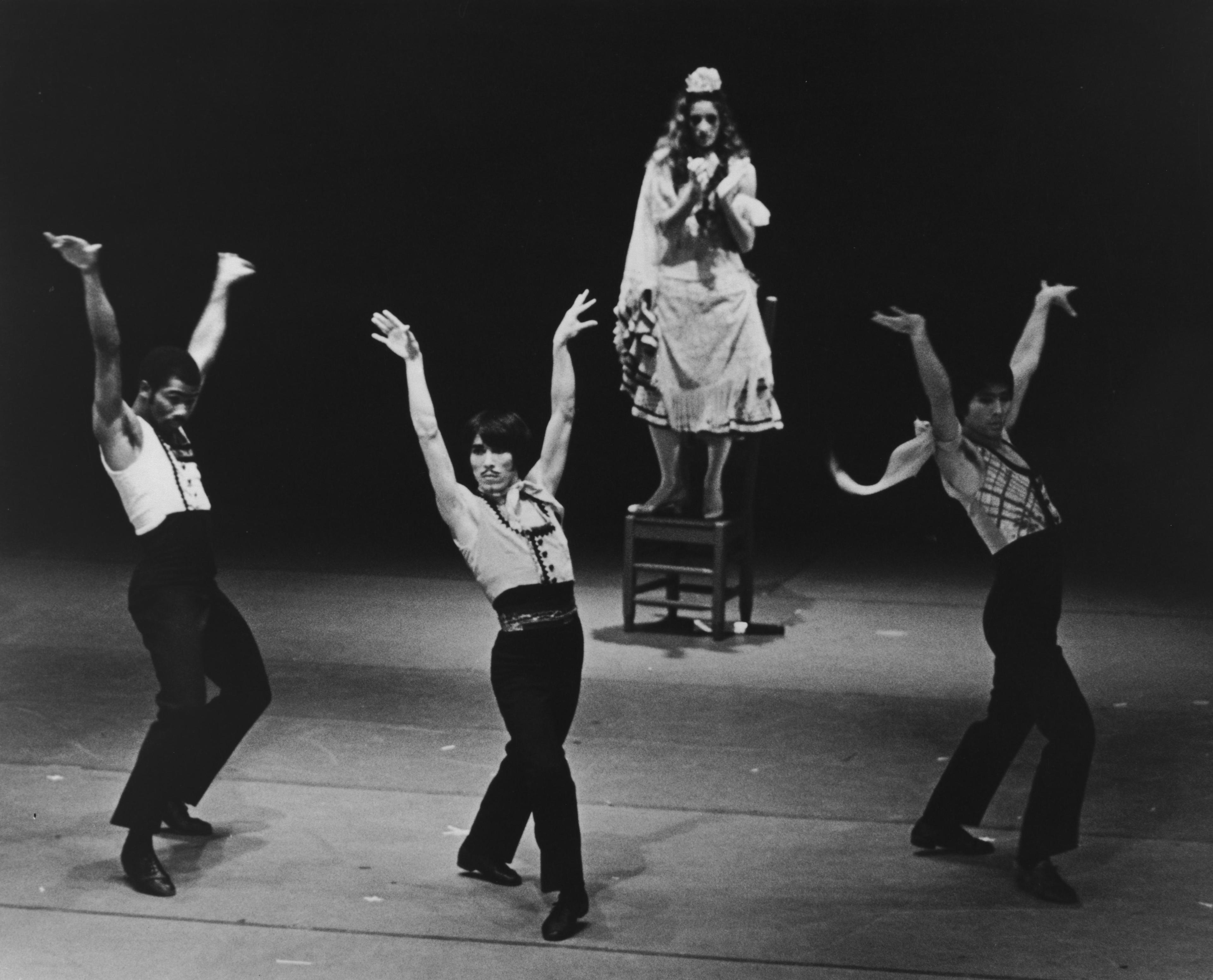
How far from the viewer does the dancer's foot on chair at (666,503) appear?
24.8ft

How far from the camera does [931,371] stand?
4.58m

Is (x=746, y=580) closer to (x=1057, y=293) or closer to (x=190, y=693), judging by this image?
(x=1057, y=293)

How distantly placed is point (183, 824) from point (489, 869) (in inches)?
36.5

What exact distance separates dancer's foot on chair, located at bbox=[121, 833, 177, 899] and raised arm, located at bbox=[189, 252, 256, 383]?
136cm

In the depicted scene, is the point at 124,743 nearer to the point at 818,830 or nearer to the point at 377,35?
the point at 818,830

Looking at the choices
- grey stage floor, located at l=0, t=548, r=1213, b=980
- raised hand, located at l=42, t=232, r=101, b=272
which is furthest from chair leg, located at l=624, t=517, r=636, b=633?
raised hand, located at l=42, t=232, r=101, b=272

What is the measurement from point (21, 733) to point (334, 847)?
1619mm

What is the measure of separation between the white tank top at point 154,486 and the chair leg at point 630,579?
289 centimetres

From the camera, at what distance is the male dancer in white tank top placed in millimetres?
4555

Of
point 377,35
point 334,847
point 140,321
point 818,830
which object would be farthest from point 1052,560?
point 140,321

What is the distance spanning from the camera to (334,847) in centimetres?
489

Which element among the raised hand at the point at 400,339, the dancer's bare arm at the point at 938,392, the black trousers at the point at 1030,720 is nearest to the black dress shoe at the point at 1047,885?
the black trousers at the point at 1030,720

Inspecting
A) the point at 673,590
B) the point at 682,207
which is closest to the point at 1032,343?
the point at 682,207

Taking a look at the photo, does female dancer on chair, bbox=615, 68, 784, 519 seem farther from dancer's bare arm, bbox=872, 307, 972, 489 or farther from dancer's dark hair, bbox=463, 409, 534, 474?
dancer's dark hair, bbox=463, 409, 534, 474
